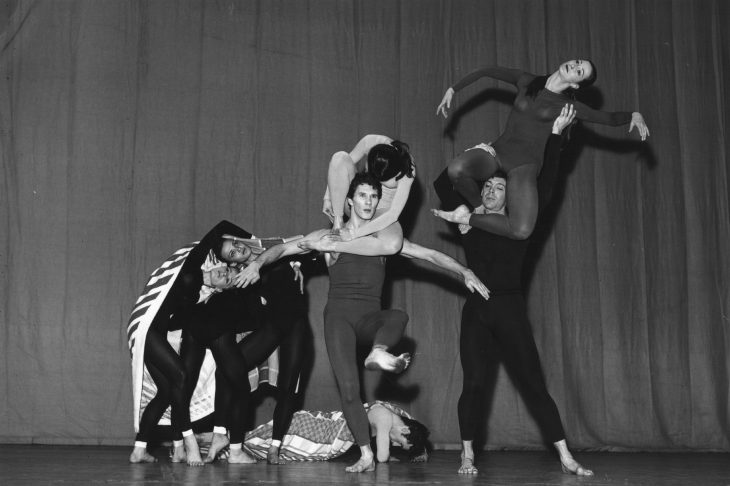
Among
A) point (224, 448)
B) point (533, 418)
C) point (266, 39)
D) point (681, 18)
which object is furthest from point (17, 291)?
point (681, 18)

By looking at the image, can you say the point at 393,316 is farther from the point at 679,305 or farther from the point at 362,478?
the point at 679,305

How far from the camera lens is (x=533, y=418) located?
5258 millimetres

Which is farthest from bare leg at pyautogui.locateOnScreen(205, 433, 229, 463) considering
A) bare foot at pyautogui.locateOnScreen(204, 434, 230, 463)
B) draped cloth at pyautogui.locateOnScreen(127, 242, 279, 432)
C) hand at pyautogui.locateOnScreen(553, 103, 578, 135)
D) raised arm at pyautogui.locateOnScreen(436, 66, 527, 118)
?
hand at pyautogui.locateOnScreen(553, 103, 578, 135)

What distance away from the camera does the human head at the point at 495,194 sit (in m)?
4.19

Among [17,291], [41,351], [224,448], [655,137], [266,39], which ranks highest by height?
[266,39]

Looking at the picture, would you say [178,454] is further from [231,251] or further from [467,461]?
[467,461]

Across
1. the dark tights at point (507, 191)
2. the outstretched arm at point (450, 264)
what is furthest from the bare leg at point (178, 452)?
the dark tights at point (507, 191)

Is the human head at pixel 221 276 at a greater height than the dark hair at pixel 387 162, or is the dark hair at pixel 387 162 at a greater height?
the dark hair at pixel 387 162

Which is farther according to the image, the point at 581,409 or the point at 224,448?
the point at 581,409

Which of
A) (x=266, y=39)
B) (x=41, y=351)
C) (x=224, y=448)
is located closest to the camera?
(x=224, y=448)

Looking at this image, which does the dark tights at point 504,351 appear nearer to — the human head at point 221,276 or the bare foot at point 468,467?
the bare foot at point 468,467

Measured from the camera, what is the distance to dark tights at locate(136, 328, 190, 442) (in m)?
4.21

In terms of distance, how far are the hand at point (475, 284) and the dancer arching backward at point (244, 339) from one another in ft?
3.34

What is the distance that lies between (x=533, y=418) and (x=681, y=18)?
290 cm
